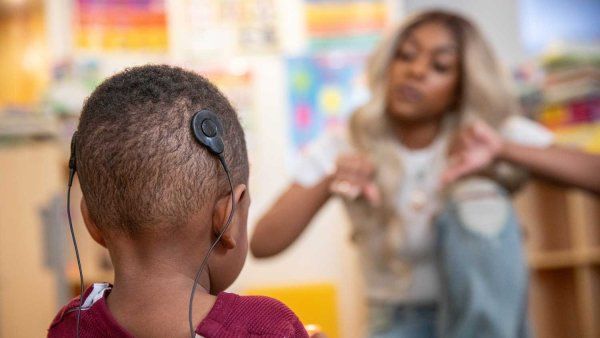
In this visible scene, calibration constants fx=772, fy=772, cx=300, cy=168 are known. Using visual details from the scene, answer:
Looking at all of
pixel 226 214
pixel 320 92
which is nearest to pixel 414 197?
pixel 226 214

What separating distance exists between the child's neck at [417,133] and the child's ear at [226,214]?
1.00 metres

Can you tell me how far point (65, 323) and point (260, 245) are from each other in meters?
0.84

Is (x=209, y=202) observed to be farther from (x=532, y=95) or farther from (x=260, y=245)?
(x=532, y=95)

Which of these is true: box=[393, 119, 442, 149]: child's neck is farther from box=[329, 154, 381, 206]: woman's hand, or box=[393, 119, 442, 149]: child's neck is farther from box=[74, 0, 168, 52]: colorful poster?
box=[74, 0, 168, 52]: colorful poster

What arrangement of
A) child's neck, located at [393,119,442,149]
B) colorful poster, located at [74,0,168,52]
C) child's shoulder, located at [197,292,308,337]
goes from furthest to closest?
colorful poster, located at [74,0,168,52], child's neck, located at [393,119,442,149], child's shoulder, located at [197,292,308,337]

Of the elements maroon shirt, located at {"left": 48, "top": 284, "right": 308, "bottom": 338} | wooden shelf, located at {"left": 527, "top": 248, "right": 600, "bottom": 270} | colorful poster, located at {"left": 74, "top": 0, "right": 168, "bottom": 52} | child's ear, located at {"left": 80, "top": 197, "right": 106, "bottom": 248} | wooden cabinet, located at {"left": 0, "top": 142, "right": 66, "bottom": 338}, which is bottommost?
wooden shelf, located at {"left": 527, "top": 248, "right": 600, "bottom": 270}

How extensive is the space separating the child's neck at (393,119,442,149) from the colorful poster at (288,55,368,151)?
121 cm

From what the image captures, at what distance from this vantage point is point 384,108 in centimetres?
173

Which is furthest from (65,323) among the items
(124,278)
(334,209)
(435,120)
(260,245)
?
(334,209)

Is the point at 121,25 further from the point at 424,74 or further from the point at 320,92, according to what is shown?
the point at 424,74

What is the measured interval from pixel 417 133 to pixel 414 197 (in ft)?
0.50

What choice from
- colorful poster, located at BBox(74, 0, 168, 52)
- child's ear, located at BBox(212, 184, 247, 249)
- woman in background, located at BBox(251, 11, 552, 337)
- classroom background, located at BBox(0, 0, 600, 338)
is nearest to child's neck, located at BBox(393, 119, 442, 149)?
woman in background, located at BBox(251, 11, 552, 337)

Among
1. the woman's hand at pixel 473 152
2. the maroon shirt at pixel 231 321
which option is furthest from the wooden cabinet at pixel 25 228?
the maroon shirt at pixel 231 321

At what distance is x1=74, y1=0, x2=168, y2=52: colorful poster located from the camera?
2857mm
